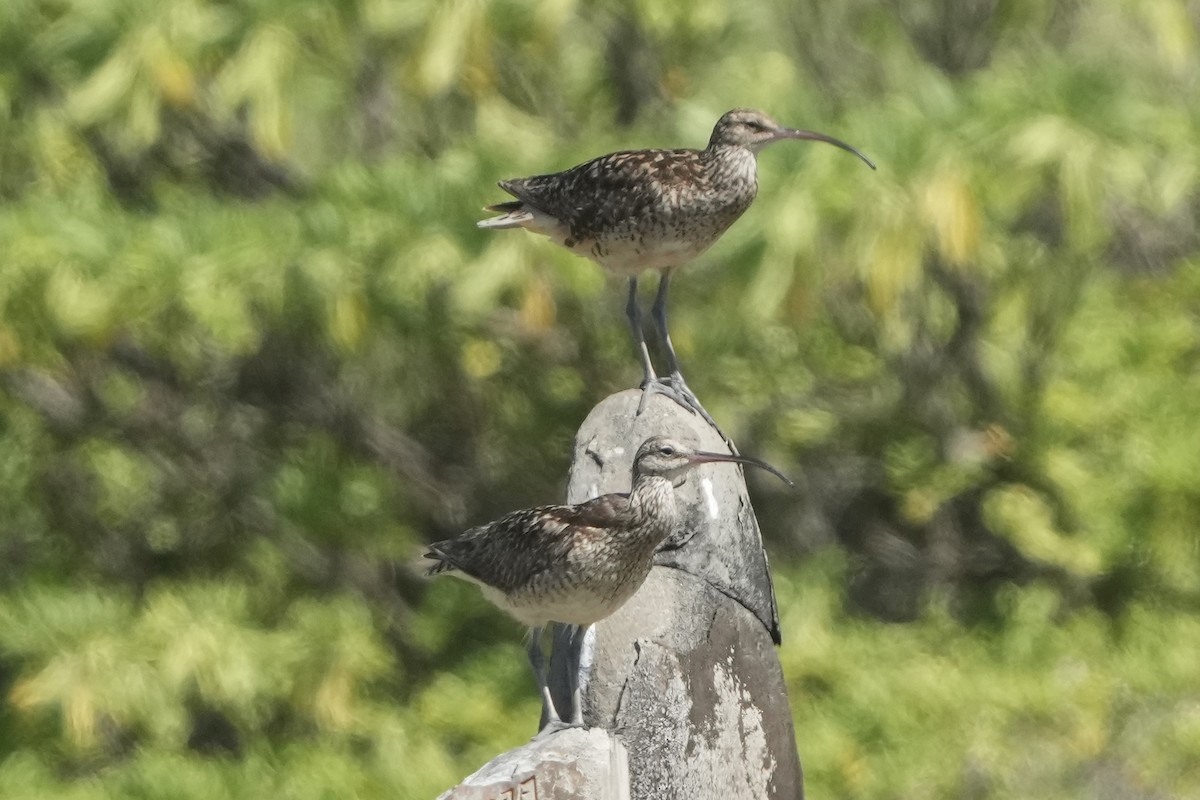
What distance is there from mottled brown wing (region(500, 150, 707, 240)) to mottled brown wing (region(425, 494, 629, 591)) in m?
0.93

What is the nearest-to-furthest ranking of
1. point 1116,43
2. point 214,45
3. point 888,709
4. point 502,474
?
point 888,709
point 214,45
point 502,474
point 1116,43

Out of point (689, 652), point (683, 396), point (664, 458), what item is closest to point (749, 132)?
point (683, 396)

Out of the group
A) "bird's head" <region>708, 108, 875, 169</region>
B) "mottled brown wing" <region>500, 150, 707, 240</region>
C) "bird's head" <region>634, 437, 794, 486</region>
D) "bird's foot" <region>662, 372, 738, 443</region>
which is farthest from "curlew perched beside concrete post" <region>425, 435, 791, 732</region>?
"bird's head" <region>708, 108, 875, 169</region>

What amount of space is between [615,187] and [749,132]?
384mm

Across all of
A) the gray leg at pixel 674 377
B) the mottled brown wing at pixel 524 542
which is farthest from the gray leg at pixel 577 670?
the gray leg at pixel 674 377

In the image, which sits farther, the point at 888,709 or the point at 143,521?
the point at 143,521

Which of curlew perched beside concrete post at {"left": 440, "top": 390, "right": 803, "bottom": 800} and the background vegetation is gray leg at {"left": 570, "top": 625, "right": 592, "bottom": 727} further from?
the background vegetation

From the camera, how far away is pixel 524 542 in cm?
423

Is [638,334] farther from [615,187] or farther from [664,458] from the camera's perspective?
[664,458]

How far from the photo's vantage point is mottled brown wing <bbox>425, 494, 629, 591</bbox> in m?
4.05

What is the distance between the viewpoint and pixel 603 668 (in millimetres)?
4320

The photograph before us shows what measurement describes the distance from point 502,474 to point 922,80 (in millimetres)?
3078

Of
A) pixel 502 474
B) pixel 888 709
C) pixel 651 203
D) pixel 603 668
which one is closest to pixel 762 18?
pixel 502 474

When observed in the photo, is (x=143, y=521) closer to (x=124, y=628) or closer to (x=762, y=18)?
(x=124, y=628)
